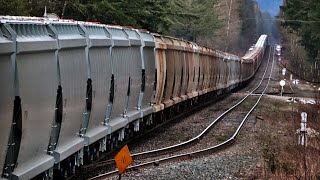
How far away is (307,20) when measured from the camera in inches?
1960

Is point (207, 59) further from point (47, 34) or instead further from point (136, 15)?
point (47, 34)

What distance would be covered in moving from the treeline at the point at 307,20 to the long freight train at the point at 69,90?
28146mm

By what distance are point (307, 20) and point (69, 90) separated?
43.2 m

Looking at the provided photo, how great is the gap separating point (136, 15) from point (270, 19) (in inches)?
5016

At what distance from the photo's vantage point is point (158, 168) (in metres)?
12.3

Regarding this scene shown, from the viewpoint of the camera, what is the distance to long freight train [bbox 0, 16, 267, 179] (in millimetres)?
7445

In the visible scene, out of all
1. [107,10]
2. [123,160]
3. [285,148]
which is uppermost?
[107,10]

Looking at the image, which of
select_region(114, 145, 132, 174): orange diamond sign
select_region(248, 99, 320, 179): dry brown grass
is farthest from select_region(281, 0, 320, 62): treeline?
select_region(114, 145, 132, 174): orange diamond sign

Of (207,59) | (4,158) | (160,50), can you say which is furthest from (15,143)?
(207,59)

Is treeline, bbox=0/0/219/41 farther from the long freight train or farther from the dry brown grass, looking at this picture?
the dry brown grass

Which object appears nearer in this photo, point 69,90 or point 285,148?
point 69,90

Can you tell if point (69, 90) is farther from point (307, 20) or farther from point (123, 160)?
point (307, 20)

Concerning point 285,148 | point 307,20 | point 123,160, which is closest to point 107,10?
point 285,148

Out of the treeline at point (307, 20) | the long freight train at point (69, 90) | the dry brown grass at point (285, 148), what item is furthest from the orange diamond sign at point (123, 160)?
the treeline at point (307, 20)
